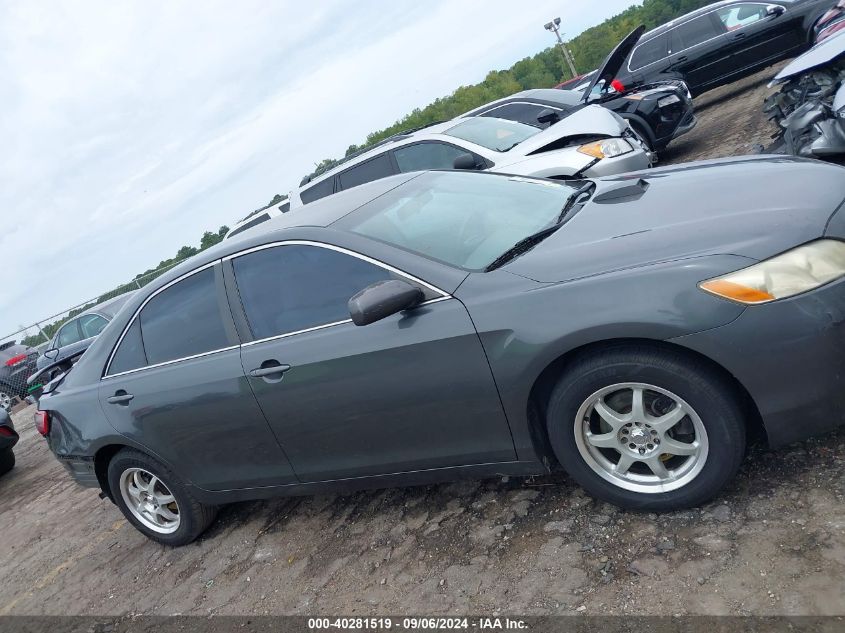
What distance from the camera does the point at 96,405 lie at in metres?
4.38

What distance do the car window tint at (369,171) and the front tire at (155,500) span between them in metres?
5.62

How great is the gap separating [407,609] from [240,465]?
134 cm

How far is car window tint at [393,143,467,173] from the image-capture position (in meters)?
8.59

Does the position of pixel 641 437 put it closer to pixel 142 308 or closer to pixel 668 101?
pixel 142 308

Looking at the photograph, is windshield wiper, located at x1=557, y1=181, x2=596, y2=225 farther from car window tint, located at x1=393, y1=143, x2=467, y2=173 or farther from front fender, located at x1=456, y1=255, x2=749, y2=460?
car window tint, located at x1=393, y1=143, x2=467, y2=173

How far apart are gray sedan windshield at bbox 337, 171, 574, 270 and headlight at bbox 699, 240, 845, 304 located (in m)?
1.02

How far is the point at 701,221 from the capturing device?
9.44 ft

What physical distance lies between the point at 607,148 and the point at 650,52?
7.06m

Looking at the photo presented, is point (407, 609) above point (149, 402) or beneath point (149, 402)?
beneath

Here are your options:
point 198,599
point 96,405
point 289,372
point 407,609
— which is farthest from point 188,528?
point 407,609

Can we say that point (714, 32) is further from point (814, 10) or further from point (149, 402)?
point (149, 402)

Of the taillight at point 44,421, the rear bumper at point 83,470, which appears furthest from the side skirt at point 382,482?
the taillight at point 44,421

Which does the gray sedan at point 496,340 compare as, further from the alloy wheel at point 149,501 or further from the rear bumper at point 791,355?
the alloy wheel at point 149,501

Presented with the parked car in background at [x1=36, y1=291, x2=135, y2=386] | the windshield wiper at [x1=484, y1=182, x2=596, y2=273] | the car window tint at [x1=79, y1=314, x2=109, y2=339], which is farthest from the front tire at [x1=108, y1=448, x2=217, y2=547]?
the car window tint at [x1=79, y1=314, x2=109, y2=339]
